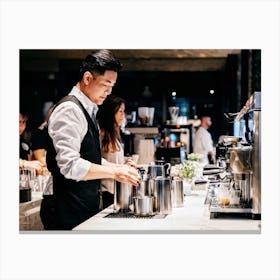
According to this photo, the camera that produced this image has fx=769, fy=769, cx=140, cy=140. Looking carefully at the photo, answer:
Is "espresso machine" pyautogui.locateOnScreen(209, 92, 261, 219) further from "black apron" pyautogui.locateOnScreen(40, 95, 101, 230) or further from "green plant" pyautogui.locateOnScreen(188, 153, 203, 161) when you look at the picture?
"black apron" pyautogui.locateOnScreen(40, 95, 101, 230)

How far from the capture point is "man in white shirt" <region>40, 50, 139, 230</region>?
14.3 ft

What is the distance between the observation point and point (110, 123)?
4.77 meters

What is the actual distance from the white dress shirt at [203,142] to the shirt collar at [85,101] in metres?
0.74

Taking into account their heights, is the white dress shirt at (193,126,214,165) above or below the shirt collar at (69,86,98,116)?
below

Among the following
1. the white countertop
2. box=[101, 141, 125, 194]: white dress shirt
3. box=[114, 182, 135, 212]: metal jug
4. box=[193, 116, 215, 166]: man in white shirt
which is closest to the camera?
the white countertop

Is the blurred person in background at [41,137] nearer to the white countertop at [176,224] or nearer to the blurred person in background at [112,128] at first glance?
the blurred person in background at [112,128]

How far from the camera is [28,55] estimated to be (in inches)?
179

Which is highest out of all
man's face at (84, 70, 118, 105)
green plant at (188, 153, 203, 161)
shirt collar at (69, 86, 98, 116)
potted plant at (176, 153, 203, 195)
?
man's face at (84, 70, 118, 105)

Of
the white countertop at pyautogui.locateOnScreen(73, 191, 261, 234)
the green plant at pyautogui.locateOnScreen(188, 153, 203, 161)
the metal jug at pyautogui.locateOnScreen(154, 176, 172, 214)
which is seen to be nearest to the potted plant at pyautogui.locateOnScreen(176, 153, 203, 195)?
the green plant at pyautogui.locateOnScreen(188, 153, 203, 161)

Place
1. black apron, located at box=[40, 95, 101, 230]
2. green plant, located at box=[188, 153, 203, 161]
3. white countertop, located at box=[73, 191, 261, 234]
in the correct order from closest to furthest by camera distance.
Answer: white countertop, located at box=[73, 191, 261, 234] → black apron, located at box=[40, 95, 101, 230] → green plant, located at box=[188, 153, 203, 161]

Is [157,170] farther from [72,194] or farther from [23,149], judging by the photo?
[23,149]
